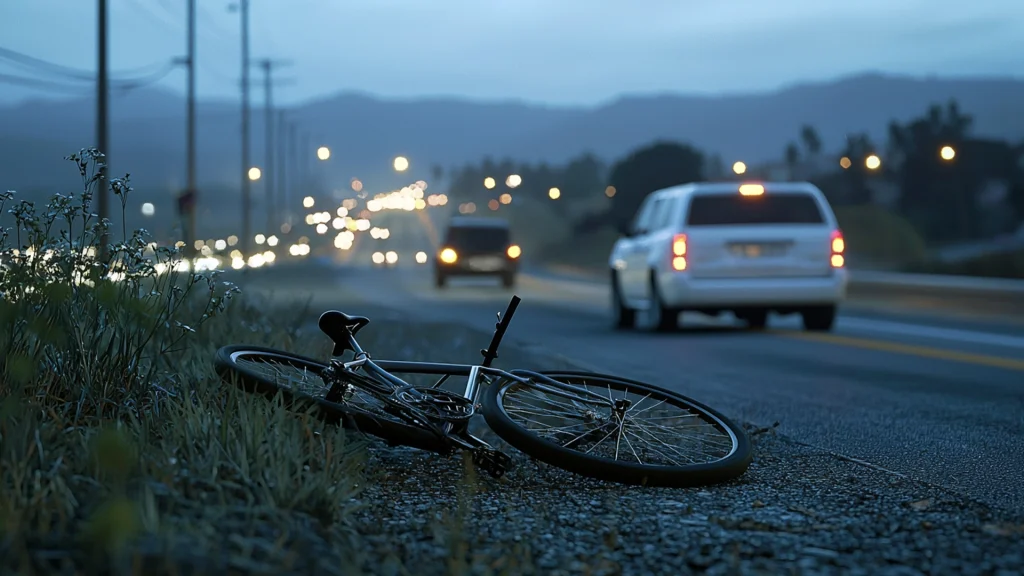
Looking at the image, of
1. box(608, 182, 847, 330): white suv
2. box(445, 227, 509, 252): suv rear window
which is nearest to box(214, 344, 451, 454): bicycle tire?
box(608, 182, 847, 330): white suv

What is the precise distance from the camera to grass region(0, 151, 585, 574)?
403 cm

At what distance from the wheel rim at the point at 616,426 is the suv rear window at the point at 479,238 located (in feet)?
110

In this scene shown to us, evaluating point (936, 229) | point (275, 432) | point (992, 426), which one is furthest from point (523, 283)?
point (936, 229)

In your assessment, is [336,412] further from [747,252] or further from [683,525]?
[747,252]

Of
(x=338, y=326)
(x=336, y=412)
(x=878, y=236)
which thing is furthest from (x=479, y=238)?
(x=878, y=236)

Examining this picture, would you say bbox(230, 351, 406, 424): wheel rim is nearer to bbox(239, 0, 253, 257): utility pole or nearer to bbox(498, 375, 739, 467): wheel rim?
bbox(498, 375, 739, 467): wheel rim

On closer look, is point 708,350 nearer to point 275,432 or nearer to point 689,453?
point 689,453

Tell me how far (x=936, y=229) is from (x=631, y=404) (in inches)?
3517

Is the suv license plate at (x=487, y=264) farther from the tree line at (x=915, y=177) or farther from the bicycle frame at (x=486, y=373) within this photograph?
the tree line at (x=915, y=177)

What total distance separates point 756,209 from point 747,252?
0.67 meters

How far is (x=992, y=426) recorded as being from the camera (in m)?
8.91

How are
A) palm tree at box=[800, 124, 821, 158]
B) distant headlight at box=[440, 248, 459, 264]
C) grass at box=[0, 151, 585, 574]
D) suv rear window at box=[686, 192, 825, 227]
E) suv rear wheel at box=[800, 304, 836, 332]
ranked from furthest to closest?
palm tree at box=[800, 124, 821, 158], distant headlight at box=[440, 248, 459, 264], suv rear wheel at box=[800, 304, 836, 332], suv rear window at box=[686, 192, 825, 227], grass at box=[0, 151, 585, 574]

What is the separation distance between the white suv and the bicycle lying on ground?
35.6ft

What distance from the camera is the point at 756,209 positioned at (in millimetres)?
18297
